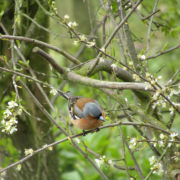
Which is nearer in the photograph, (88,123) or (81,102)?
(88,123)

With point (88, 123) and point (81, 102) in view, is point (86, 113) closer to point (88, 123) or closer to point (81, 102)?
point (88, 123)

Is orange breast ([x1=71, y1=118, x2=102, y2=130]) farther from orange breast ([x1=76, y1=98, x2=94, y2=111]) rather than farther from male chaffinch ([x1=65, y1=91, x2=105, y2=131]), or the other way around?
orange breast ([x1=76, y1=98, x2=94, y2=111])

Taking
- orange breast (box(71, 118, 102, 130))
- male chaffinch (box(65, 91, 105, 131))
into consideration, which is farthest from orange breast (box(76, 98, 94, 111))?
orange breast (box(71, 118, 102, 130))

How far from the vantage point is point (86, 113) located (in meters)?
3.18

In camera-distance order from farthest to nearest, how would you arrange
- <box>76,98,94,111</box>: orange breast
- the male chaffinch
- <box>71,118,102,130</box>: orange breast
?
<box>76,98,94,111</box>: orange breast
<box>71,118,102,130</box>: orange breast
the male chaffinch

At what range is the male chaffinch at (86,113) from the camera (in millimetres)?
3023

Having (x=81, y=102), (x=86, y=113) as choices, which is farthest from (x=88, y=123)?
(x=81, y=102)

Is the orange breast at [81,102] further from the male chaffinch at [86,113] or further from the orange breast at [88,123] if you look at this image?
the orange breast at [88,123]

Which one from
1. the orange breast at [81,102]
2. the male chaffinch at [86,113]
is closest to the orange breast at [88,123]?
the male chaffinch at [86,113]

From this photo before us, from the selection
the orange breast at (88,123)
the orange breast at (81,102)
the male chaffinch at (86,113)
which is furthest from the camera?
the orange breast at (81,102)

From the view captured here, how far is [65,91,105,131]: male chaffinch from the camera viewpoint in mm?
3023

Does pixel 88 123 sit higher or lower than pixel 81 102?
lower

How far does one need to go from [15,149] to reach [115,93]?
1875mm

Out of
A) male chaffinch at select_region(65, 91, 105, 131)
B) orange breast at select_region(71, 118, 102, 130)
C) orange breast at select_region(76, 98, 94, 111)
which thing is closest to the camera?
male chaffinch at select_region(65, 91, 105, 131)
